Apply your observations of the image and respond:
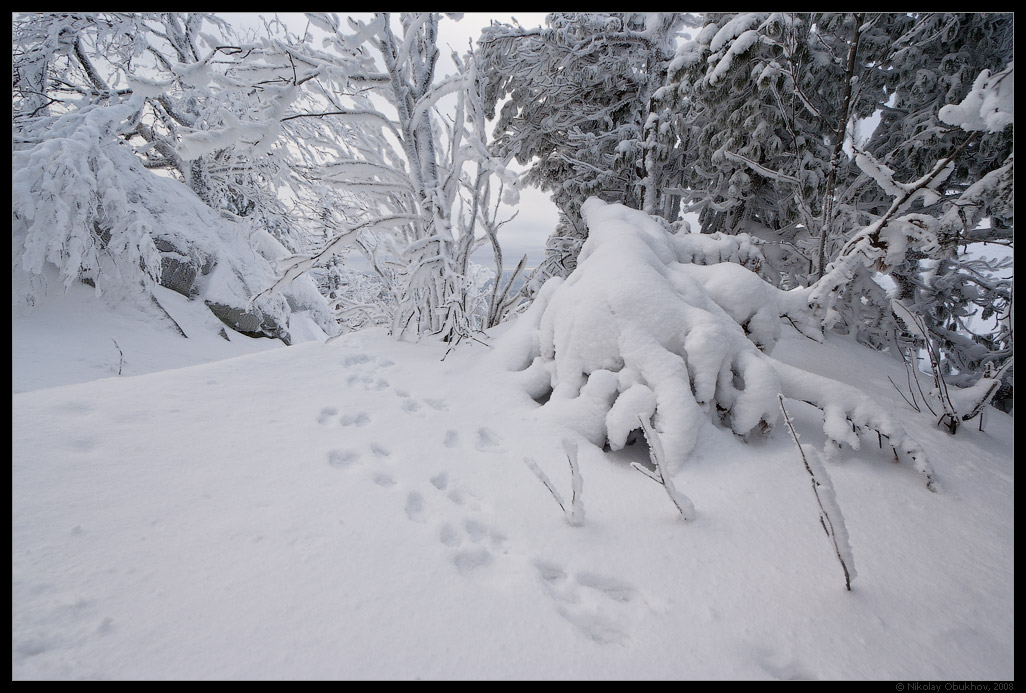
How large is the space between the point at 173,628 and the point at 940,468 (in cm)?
322

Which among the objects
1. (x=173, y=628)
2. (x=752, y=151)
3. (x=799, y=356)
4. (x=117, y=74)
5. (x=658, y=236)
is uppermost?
(x=117, y=74)

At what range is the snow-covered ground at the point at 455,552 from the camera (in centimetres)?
105

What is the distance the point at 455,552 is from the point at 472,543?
9 cm

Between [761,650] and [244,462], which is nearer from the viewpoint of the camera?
[761,650]

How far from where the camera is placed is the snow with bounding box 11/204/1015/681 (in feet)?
3.44

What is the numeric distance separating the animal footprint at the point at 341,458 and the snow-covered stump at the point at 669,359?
3.64 ft

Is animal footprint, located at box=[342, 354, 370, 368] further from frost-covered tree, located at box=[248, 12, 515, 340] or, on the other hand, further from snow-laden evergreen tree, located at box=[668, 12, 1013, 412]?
snow-laden evergreen tree, located at box=[668, 12, 1013, 412]

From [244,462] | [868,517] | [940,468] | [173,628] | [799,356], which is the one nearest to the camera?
[173,628]

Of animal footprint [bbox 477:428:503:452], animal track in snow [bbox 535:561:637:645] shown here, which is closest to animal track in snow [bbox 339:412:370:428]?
animal footprint [bbox 477:428:503:452]

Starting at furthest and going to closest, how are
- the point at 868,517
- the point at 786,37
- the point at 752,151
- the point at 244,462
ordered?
the point at 752,151
the point at 786,37
the point at 244,462
the point at 868,517

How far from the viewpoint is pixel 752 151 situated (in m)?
5.81

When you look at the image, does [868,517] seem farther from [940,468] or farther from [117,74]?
[117,74]

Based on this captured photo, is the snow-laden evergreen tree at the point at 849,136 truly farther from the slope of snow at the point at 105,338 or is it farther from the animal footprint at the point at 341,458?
the slope of snow at the point at 105,338

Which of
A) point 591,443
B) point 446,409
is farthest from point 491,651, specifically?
point 446,409
